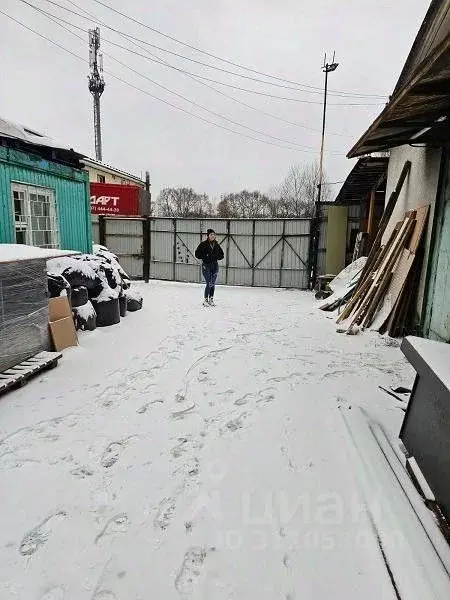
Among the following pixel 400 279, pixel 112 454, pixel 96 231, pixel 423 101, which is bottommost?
pixel 112 454

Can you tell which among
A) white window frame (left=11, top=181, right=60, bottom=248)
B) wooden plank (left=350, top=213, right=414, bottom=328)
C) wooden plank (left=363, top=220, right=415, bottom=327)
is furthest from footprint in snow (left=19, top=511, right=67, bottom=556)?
white window frame (left=11, top=181, right=60, bottom=248)

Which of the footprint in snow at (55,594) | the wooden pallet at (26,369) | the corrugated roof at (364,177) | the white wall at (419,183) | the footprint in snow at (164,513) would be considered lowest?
the footprint in snow at (164,513)

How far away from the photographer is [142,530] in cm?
183

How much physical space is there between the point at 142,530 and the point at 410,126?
192 inches

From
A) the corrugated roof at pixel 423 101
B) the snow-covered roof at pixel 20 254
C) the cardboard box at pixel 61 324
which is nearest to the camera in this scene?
the corrugated roof at pixel 423 101

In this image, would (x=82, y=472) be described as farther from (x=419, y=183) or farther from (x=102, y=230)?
(x=102, y=230)

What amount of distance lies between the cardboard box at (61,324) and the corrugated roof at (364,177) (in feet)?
21.7

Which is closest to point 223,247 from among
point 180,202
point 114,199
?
point 114,199

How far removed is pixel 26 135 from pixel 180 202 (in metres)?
40.0

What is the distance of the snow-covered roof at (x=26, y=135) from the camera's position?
19.5 feet

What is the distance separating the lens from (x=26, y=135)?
6320 mm

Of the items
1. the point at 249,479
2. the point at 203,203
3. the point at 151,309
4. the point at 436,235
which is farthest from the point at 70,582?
the point at 203,203

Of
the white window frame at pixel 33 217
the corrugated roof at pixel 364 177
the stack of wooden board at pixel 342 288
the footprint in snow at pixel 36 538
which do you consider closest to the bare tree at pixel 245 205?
the corrugated roof at pixel 364 177

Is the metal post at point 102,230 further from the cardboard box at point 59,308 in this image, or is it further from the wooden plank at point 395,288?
the wooden plank at point 395,288
